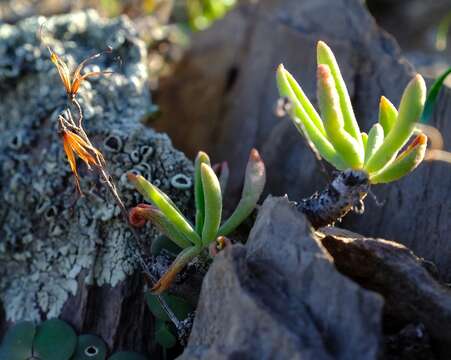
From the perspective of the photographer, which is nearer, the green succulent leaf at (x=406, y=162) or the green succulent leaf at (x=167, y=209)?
the green succulent leaf at (x=406, y=162)

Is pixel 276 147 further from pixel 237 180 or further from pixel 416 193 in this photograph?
pixel 416 193

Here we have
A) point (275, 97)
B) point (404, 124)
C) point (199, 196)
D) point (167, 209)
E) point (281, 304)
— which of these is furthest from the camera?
point (275, 97)

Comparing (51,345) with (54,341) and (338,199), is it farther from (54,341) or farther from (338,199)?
(338,199)

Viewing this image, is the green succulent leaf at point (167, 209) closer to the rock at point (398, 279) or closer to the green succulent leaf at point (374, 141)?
the rock at point (398, 279)

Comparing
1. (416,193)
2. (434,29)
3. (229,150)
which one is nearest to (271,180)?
(229,150)

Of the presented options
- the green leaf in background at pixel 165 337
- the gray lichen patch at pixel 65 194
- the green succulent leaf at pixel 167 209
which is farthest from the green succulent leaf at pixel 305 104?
the green leaf in background at pixel 165 337

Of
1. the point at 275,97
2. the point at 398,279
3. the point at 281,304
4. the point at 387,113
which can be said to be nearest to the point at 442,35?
the point at 275,97

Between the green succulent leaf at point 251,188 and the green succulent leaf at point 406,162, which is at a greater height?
the green succulent leaf at point 251,188
